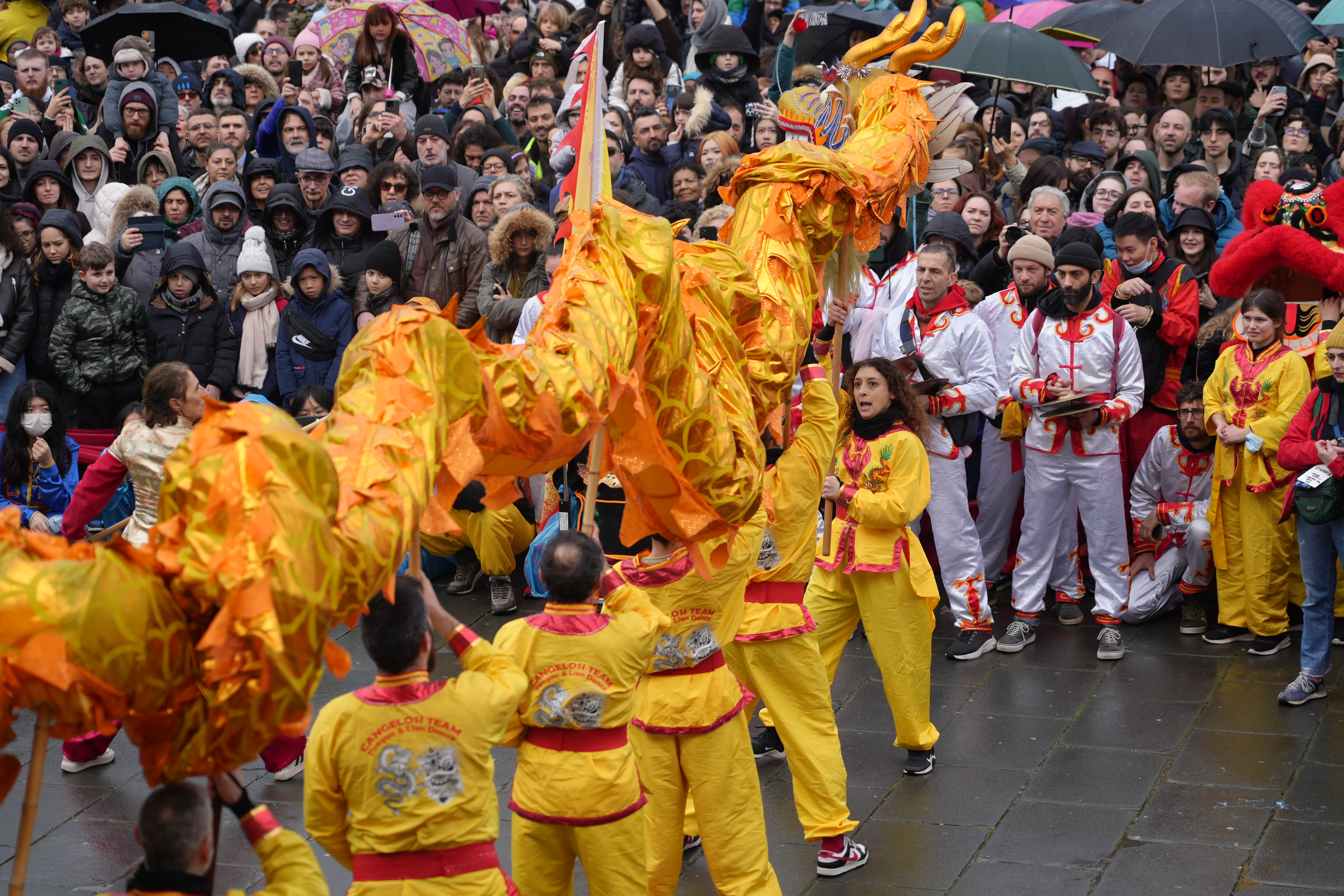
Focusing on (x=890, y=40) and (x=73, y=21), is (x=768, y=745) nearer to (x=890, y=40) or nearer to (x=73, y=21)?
(x=890, y=40)

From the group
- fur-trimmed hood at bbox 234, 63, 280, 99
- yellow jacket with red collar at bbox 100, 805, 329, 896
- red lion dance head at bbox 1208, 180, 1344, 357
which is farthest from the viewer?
fur-trimmed hood at bbox 234, 63, 280, 99

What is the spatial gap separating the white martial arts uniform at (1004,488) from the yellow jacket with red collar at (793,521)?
239 cm

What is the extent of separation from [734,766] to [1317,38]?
8316 millimetres

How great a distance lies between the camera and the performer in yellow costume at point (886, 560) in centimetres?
587

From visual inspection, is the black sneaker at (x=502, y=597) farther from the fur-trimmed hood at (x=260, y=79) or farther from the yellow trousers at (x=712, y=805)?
the fur-trimmed hood at (x=260, y=79)

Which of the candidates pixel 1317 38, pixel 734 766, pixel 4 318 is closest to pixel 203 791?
pixel 734 766

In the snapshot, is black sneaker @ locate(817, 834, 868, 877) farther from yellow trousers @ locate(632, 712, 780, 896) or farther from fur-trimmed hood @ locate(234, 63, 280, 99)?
fur-trimmed hood @ locate(234, 63, 280, 99)

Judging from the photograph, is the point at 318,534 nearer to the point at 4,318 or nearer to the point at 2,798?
the point at 2,798

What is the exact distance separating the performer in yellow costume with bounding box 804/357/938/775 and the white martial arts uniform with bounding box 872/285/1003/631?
1027mm

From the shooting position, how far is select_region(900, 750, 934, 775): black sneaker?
5.92m

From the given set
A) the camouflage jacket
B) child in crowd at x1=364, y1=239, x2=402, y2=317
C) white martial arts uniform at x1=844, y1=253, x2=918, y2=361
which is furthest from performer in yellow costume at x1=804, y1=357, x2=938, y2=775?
the camouflage jacket

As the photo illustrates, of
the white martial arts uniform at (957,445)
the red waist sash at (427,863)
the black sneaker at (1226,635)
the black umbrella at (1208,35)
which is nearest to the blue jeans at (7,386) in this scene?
the white martial arts uniform at (957,445)

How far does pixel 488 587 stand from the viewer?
8.51 meters

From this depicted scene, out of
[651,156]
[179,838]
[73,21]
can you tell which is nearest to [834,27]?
[651,156]
